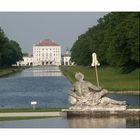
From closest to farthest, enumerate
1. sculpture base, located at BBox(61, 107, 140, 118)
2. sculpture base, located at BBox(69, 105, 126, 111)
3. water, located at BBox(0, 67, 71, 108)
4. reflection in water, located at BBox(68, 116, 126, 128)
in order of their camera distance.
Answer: reflection in water, located at BBox(68, 116, 126, 128) → sculpture base, located at BBox(61, 107, 140, 118) → sculpture base, located at BBox(69, 105, 126, 111) → water, located at BBox(0, 67, 71, 108)

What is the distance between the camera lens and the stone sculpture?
79.5 ft

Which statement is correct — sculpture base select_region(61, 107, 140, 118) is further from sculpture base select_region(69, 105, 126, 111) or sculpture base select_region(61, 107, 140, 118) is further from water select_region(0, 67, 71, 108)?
water select_region(0, 67, 71, 108)

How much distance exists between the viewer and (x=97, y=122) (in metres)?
22.2

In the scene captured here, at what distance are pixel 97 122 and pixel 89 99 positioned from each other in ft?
7.75

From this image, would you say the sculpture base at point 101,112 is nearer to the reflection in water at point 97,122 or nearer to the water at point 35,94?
the reflection in water at point 97,122

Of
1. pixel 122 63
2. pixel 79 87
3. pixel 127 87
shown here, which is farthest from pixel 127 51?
pixel 79 87

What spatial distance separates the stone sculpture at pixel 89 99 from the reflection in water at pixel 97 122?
0.83m

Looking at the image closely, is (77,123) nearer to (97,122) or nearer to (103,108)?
(97,122)

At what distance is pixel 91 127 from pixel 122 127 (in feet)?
3.35

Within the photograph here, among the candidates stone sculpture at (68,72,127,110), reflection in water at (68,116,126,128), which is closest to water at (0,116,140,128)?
reflection in water at (68,116,126,128)

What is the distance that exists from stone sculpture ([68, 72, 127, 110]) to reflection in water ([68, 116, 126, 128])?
83 centimetres
